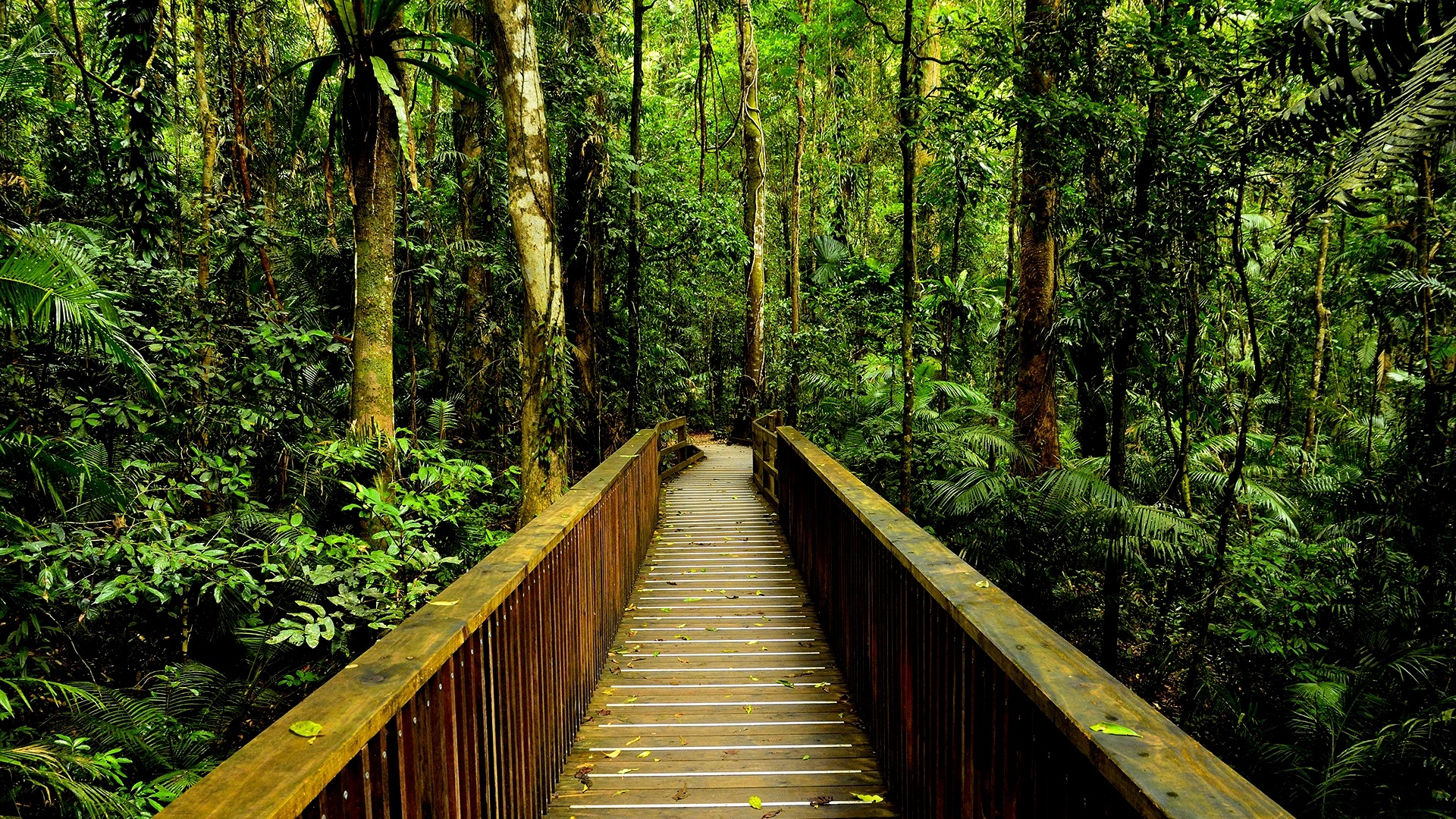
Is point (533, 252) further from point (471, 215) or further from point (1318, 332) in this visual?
point (1318, 332)

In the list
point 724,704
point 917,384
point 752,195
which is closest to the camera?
point 724,704

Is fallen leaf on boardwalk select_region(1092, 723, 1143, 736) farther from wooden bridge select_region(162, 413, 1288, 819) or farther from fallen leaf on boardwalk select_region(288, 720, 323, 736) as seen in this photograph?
fallen leaf on boardwalk select_region(288, 720, 323, 736)

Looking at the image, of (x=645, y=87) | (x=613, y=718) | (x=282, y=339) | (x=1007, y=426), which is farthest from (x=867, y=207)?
(x=613, y=718)

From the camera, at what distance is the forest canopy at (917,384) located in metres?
4.61

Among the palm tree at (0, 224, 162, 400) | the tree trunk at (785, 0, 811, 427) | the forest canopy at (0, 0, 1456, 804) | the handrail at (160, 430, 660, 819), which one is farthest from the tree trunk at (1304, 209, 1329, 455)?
the palm tree at (0, 224, 162, 400)

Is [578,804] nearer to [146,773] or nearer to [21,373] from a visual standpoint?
[146,773]

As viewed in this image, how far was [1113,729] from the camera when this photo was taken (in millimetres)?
1573

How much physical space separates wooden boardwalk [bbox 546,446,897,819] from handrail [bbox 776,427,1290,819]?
25 cm

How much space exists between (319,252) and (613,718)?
9838 millimetres

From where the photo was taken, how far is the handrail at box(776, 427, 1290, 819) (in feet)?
4.67

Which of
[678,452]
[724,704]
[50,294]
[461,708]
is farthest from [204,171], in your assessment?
[678,452]

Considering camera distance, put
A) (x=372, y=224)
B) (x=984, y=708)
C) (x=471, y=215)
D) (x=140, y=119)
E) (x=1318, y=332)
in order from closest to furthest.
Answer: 1. (x=984, y=708)
2. (x=372, y=224)
3. (x=140, y=119)
4. (x=1318, y=332)
5. (x=471, y=215)

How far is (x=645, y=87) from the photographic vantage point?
2017 centimetres

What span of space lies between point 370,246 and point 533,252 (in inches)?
63.7
